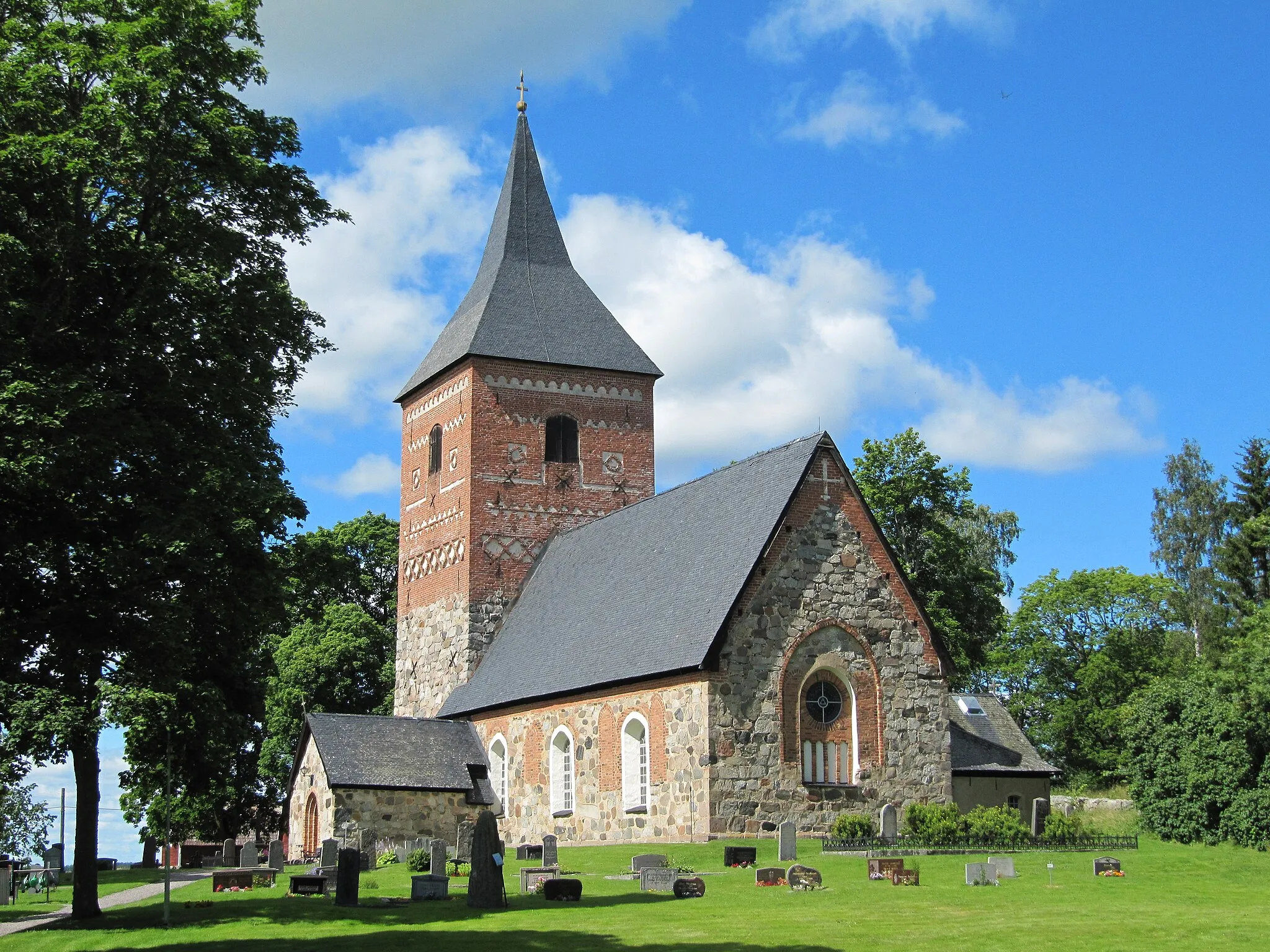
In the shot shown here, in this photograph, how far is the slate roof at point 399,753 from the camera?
39.2 meters

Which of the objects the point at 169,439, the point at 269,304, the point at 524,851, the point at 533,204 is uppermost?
the point at 533,204

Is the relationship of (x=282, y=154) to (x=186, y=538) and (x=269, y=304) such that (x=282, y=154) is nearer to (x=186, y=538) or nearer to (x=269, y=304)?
(x=269, y=304)

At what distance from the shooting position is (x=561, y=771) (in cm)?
3816

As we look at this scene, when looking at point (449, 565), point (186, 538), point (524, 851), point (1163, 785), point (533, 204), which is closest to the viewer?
point (186, 538)

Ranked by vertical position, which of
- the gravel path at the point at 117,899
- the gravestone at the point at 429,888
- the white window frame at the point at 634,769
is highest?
the white window frame at the point at 634,769

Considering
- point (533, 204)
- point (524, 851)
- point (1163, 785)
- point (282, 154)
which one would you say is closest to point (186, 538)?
point (282, 154)

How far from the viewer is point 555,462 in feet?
159

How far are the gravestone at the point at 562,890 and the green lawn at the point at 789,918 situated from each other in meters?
0.28

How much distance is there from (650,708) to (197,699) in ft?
45.1

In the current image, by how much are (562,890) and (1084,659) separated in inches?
1874

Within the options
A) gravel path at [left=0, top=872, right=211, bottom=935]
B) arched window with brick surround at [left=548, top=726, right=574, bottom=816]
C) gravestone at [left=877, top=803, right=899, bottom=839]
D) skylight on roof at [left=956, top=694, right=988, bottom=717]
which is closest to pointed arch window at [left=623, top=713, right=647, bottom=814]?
arched window with brick surround at [left=548, top=726, right=574, bottom=816]

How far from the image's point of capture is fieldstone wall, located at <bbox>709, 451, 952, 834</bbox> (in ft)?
105

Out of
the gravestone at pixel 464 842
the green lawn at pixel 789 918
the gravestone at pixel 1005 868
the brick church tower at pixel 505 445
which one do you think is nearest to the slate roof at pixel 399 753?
the gravestone at pixel 464 842

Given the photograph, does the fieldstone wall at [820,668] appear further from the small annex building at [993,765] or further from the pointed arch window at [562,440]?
the pointed arch window at [562,440]
